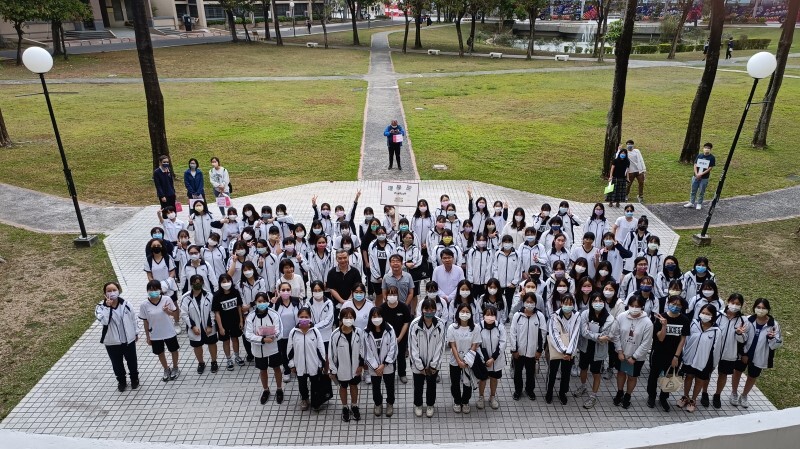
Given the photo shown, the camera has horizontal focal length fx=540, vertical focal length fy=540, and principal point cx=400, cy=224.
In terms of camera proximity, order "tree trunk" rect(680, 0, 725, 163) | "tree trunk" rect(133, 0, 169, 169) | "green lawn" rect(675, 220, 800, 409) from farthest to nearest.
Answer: "tree trunk" rect(680, 0, 725, 163)
"tree trunk" rect(133, 0, 169, 169)
"green lawn" rect(675, 220, 800, 409)

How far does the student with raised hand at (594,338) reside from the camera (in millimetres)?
6484

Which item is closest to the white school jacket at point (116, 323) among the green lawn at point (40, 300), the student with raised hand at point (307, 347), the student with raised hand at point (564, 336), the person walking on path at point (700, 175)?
the green lawn at point (40, 300)

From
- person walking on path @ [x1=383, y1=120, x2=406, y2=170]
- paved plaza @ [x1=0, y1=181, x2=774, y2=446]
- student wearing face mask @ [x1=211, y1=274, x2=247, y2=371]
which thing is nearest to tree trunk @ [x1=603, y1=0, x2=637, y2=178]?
person walking on path @ [x1=383, y1=120, x2=406, y2=170]

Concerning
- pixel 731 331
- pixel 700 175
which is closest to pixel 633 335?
pixel 731 331

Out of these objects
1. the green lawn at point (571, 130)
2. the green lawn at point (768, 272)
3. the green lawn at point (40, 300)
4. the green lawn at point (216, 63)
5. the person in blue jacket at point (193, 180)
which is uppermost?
the green lawn at point (216, 63)

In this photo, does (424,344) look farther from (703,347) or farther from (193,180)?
(193,180)

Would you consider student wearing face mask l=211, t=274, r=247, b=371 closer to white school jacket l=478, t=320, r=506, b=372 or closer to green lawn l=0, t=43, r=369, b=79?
white school jacket l=478, t=320, r=506, b=372

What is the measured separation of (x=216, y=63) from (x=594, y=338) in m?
39.8

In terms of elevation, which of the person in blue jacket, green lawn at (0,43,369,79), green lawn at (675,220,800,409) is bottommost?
green lawn at (675,220,800,409)

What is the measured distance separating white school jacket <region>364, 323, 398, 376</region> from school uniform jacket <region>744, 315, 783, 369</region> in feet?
13.7

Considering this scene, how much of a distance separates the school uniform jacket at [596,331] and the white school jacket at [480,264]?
1.89 meters

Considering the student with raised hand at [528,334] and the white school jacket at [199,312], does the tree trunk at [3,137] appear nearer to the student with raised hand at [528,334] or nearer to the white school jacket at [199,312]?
the white school jacket at [199,312]

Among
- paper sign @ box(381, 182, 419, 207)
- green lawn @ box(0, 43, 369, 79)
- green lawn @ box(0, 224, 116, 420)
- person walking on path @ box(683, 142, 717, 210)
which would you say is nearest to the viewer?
green lawn @ box(0, 224, 116, 420)

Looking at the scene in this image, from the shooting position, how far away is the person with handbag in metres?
6.35
